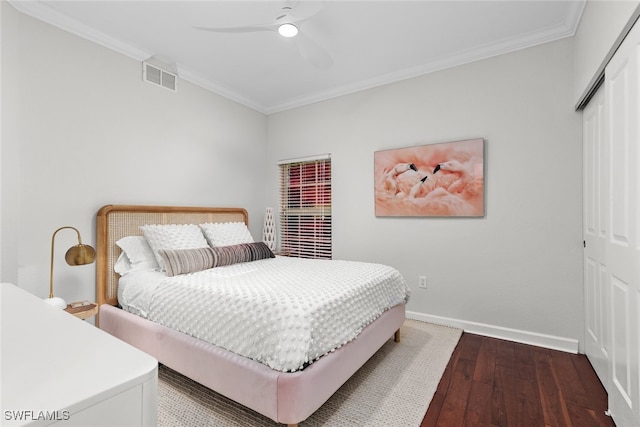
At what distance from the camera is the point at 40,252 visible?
2344 millimetres

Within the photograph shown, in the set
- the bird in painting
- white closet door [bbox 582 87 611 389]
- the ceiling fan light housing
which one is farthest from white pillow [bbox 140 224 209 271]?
white closet door [bbox 582 87 611 389]

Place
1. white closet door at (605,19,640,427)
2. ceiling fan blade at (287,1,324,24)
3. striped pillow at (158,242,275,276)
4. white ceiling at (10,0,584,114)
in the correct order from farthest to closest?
striped pillow at (158,242,275,276) → white ceiling at (10,0,584,114) → ceiling fan blade at (287,1,324,24) → white closet door at (605,19,640,427)

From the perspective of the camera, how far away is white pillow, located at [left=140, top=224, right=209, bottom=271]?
2.69 m

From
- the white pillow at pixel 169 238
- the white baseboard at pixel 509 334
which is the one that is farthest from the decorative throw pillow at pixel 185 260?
the white baseboard at pixel 509 334

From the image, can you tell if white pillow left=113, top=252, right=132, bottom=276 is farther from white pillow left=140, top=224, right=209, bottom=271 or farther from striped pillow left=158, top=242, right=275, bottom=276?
striped pillow left=158, top=242, right=275, bottom=276

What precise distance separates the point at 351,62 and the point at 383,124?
2.49 ft

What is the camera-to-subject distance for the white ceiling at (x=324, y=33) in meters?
2.34

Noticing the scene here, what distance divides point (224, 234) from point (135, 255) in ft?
2.69

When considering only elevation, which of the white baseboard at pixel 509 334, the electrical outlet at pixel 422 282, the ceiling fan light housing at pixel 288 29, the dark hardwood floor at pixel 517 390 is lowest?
the dark hardwood floor at pixel 517 390

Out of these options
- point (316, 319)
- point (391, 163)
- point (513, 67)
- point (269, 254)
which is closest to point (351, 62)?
point (391, 163)

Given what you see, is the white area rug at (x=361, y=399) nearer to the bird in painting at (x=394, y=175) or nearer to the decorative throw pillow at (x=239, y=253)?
the decorative throw pillow at (x=239, y=253)

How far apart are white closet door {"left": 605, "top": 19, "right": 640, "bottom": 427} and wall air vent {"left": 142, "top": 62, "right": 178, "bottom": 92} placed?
3.59m

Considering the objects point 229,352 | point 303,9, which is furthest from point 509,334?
point 303,9

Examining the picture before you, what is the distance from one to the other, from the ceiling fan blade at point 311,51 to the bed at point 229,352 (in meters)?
1.86
